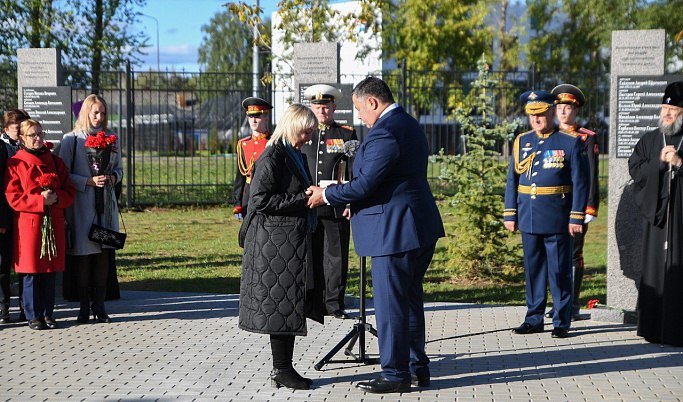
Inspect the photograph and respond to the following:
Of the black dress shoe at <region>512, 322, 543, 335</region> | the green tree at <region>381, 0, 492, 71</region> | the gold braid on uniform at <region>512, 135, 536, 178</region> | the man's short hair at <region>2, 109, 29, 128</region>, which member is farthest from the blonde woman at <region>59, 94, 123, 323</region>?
the green tree at <region>381, 0, 492, 71</region>

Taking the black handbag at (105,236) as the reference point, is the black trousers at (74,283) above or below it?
below

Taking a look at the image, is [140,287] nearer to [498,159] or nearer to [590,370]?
[498,159]

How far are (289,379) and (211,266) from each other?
6.13 m

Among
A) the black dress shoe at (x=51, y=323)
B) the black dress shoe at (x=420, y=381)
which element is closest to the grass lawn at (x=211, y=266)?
the black dress shoe at (x=51, y=323)

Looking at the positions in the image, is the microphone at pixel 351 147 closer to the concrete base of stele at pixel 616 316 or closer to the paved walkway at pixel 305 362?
the paved walkway at pixel 305 362

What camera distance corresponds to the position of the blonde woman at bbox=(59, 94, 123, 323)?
747 cm

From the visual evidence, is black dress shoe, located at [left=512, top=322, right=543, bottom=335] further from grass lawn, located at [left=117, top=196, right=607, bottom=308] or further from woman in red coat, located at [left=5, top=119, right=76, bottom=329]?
woman in red coat, located at [left=5, top=119, right=76, bottom=329]

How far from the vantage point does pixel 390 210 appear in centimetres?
525

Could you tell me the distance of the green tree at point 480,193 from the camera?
32.7 feet

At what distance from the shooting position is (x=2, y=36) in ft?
66.7

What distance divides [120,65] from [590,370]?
20.2 meters

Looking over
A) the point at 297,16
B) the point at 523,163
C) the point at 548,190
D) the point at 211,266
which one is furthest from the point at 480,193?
the point at 297,16

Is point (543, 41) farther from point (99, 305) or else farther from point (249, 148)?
point (99, 305)

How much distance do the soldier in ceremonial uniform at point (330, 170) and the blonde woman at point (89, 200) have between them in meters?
1.89
